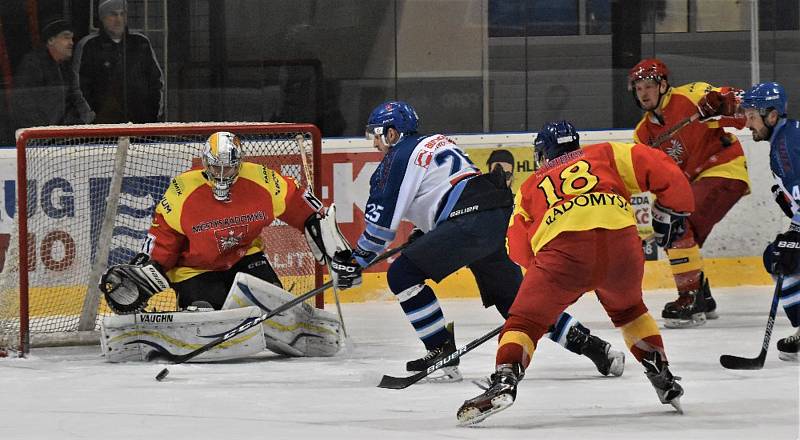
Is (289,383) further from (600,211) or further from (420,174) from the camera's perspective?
(600,211)

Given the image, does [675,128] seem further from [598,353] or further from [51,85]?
[51,85]

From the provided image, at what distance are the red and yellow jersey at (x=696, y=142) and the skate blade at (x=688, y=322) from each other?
628mm

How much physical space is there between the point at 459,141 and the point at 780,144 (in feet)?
7.39

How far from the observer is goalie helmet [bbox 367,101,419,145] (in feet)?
15.8

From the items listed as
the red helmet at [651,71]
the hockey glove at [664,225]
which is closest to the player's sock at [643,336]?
the hockey glove at [664,225]

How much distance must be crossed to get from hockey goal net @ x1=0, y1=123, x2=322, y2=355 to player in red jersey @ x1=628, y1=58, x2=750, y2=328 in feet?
4.84

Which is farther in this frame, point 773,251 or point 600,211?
point 773,251

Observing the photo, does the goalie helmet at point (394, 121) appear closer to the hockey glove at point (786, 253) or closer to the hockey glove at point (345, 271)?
the hockey glove at point (345, 271)

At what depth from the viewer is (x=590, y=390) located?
4.54 m

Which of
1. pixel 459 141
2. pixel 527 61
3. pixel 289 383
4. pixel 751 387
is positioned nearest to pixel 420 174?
pixel 289 383

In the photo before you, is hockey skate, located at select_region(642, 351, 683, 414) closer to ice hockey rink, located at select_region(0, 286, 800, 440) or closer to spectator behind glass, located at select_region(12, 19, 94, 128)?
ice hockey rink, located at select_region(0, 286, 800, 440)

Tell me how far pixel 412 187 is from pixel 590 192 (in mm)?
985

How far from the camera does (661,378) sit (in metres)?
3.95

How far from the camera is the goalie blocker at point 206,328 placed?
5.23 meters
